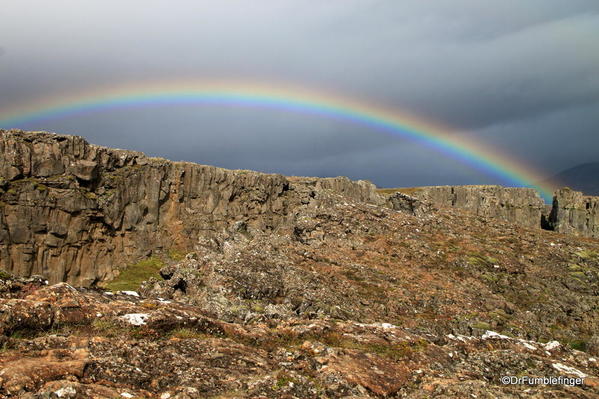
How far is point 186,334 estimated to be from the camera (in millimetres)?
11430

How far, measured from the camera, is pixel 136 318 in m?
11.4

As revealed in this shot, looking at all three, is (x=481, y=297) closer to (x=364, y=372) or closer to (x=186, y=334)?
(x=364, y=372)

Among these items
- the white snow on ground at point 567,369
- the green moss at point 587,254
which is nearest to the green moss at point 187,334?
the white snow on ground at point 567,369

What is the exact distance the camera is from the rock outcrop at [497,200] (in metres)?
81.0

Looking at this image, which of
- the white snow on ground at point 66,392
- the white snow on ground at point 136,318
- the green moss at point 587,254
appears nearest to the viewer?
the white snow on ground at point 66,392

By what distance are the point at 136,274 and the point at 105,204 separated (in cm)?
806

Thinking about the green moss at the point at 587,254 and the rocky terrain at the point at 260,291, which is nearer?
the rocky terrain at the point at 260,291

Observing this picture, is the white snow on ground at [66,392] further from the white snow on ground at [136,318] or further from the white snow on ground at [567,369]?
the white snow on ground at [567,369]

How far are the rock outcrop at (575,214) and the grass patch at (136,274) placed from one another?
67.7 meters

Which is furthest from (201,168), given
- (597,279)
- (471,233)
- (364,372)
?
(364,372)

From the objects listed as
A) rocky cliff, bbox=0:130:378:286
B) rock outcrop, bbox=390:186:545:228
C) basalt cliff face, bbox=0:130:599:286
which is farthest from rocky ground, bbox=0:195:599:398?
rock outcrop, bbox=390:186:545:228

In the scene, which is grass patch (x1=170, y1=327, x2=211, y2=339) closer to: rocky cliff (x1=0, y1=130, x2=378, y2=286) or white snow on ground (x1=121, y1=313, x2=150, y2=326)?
white snow on ground (x1=121, y1=313, x2=150, y2=326)

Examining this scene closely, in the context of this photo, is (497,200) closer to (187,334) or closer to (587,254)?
(587,254)

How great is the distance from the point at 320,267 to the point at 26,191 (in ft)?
99.2
